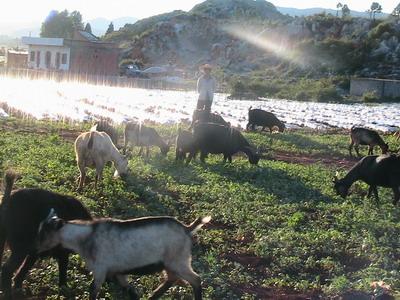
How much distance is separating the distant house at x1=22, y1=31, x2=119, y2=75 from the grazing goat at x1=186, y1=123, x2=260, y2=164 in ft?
154

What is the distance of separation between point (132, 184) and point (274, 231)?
12.2 ft

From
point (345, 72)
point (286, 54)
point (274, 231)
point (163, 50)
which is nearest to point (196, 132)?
point (274, 231)

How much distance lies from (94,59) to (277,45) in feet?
128

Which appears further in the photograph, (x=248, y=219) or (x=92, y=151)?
Answer: (x=92, y=151)

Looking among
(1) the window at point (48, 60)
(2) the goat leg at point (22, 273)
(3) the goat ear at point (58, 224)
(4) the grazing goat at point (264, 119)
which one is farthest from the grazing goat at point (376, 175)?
(1) the window at point (48, 60)

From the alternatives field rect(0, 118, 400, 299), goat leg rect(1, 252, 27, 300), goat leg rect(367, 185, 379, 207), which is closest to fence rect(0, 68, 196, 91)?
field rect(0, 118, 400, 299)

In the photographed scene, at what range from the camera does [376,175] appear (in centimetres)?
1203

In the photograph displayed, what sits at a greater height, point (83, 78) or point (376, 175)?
point (83, 78)

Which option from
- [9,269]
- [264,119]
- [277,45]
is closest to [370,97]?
[264,119]

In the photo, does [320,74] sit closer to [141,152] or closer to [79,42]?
[79,42]

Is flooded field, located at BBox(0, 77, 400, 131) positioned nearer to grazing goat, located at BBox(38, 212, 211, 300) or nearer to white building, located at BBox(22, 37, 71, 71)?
grazing goat, located at BBox(38, 212, 211, 300)

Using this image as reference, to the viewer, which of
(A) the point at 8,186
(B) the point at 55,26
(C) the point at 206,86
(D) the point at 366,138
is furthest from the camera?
(B) the point at 55,26

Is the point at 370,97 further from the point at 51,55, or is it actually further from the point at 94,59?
the point at 51,55

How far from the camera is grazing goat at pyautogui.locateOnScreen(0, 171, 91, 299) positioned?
618cm
